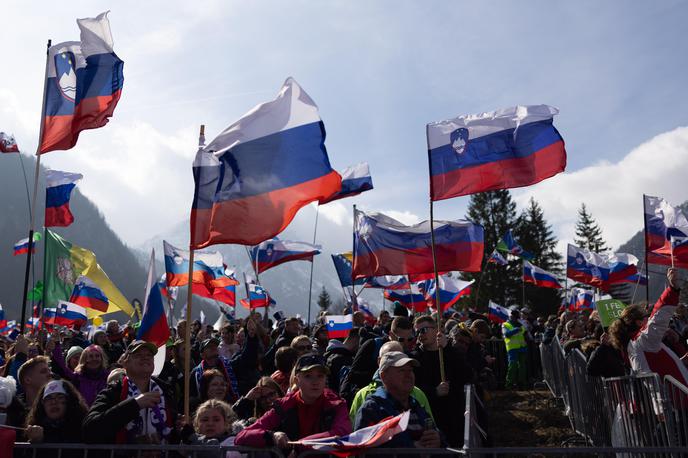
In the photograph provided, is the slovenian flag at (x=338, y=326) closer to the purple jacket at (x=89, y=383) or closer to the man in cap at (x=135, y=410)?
the purple jacket at (x=89, y=383)

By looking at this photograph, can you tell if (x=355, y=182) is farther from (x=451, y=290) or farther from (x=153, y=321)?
(x=153, y=321)

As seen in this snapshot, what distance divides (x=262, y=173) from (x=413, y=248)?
548 centimetres

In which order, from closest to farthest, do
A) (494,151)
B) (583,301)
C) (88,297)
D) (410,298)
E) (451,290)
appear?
(494,151)
(88,297)
(451,290)
(410,298)
(583,301)

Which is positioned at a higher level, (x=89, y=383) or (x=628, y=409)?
(x=89, y=383)

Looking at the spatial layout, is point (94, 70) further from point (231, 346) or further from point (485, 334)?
point (485, 334)

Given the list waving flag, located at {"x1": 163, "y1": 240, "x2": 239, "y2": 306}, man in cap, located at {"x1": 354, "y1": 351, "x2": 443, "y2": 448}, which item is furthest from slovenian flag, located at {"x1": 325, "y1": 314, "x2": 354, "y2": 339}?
man in cap, located at {"x1": 354, "y1": 351, "x2": 443, "y2": 448}

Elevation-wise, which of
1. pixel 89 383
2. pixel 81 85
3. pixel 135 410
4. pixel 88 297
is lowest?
pixel 135 410

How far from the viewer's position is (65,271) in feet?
38.1

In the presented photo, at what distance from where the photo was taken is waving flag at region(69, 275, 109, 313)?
1608 cm

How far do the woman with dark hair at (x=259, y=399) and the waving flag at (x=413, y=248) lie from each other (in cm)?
568

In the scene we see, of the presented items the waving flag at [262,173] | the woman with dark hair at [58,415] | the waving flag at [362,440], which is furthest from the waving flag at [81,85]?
the waving flag at [362,440]

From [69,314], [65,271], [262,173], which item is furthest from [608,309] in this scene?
[69,314]

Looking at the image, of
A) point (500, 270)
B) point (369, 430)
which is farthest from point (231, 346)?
point (500, 270)

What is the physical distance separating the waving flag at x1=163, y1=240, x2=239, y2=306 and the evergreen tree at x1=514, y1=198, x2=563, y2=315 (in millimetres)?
32527
